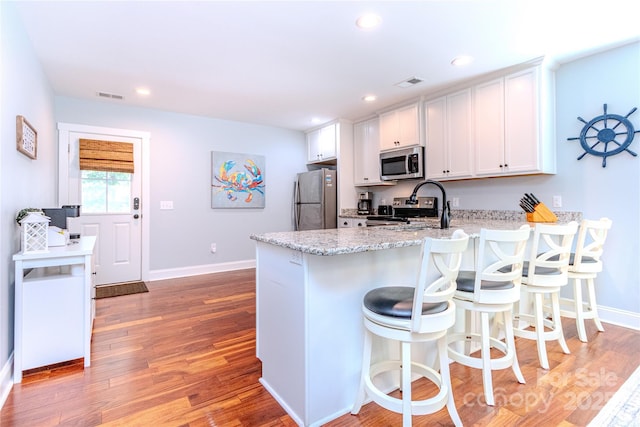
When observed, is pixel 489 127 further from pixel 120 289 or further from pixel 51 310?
pixel 120 289

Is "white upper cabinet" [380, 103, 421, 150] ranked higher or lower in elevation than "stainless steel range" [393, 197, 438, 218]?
higher

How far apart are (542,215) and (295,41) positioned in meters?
2.63

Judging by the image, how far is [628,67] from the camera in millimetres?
2697

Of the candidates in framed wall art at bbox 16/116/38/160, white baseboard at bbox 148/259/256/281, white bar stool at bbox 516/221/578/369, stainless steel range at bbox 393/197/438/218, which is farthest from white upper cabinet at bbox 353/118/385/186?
framed wall art at bbox 16/116/38/160

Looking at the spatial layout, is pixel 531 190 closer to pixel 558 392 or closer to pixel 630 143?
pixel 630 143

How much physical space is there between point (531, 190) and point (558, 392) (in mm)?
2136

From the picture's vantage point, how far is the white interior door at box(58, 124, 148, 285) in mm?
3918

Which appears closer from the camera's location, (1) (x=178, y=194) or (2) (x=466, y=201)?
(2) (x=466, y=201)

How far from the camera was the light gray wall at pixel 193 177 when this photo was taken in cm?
427

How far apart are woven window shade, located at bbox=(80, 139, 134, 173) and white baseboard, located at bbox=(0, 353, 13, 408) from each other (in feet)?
8.83

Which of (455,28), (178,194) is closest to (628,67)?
(455,28)

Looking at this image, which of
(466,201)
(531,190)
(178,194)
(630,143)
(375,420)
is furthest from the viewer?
(178,194)

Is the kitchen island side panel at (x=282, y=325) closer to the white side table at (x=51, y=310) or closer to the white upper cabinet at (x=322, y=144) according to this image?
the white side table at (x=51, y=310)

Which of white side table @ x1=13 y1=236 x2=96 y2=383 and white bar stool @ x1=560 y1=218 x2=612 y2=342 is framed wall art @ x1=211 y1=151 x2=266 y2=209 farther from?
white bar stool @ x1=560 y1=218 x2=612 y2=342
